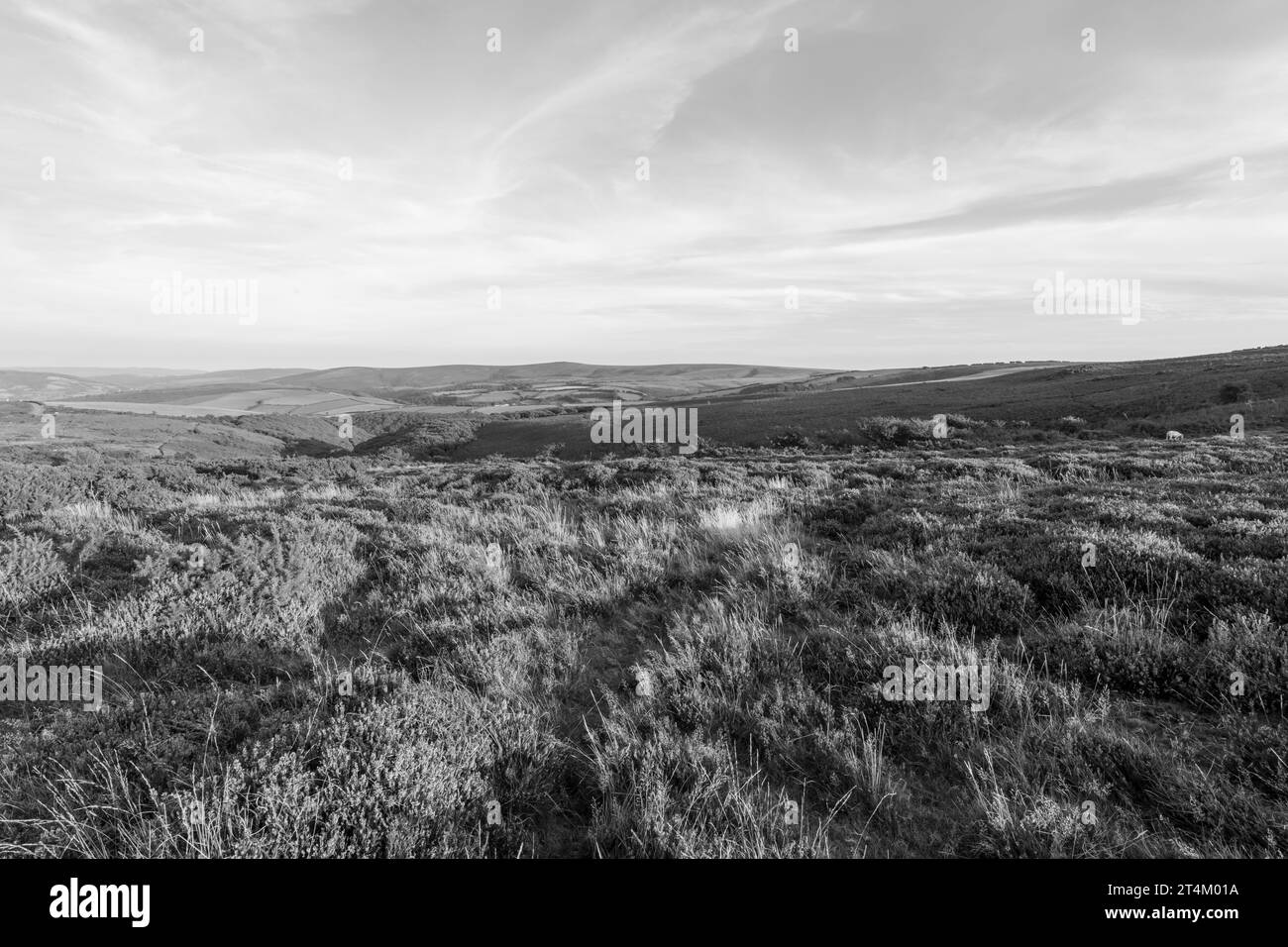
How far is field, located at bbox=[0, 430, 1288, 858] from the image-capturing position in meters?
2.67

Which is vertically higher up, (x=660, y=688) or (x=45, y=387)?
(x=45, y=387)

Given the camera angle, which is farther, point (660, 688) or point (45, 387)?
point (45, 387)

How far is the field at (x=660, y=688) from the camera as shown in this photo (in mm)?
2668

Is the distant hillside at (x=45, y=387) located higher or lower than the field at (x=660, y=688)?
higher

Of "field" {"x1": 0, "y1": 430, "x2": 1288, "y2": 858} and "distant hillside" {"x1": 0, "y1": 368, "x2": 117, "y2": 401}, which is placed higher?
"distant hillside" {"x1": 0, "y1": 368, "x2": 117, "y2": 401}

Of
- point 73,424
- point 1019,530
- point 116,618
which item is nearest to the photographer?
point 116,618

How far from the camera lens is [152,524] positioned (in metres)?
9.35

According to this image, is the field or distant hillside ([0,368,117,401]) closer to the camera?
the field

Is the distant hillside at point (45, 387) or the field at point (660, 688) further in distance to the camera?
the distant hillside at point (45, 387)

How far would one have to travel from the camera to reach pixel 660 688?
13.2 ft

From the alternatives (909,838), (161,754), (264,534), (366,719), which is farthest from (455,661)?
(264,534)

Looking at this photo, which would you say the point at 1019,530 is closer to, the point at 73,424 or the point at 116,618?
the point at 116,618
